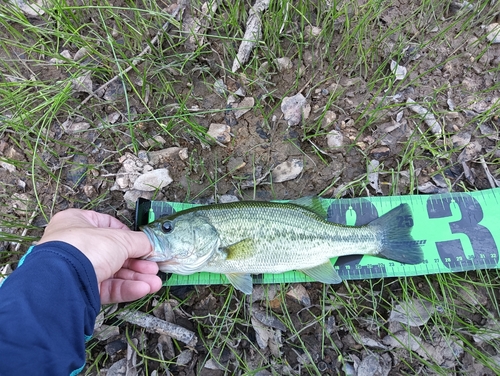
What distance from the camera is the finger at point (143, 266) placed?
11.4ft

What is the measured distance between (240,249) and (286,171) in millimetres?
1155

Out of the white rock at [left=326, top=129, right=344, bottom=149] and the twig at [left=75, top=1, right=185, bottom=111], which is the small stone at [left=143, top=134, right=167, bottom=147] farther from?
the white rock at [left=326, top=129, right=344, bottom=149]

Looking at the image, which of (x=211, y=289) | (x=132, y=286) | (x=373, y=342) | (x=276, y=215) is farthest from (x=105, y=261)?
(x=373, y=342)

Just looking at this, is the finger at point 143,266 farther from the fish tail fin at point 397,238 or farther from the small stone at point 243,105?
the fish tail fin at point 397,238

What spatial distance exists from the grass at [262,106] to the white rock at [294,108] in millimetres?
89

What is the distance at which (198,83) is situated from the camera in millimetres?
4441

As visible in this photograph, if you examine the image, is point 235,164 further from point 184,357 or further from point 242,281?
point 184,357

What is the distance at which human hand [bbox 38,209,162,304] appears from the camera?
2857mm

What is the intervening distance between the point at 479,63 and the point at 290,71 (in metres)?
2.49

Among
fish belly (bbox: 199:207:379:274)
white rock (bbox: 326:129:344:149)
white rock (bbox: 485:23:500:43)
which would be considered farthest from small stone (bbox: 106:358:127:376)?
white rock (bbox: 485:23:500:43)

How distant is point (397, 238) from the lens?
3.82 meters

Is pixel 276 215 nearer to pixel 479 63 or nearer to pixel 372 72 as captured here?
pixel 372 72

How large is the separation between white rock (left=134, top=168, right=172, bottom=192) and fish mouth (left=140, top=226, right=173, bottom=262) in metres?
0.76

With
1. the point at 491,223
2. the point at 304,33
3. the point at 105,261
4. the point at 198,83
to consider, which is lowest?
the point at 105,261
